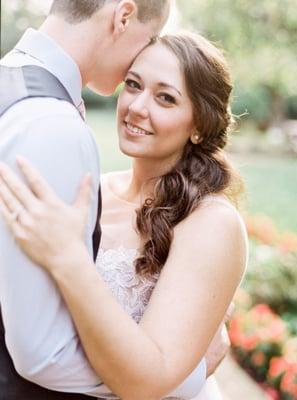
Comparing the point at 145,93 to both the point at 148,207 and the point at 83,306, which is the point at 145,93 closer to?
the point at 148,207

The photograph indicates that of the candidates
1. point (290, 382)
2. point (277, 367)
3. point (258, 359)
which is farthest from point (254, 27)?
point (290, 382)

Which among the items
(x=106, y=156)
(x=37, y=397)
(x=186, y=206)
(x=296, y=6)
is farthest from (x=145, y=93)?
(x=106, y=156)

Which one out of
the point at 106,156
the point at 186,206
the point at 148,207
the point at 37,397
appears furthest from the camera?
the point at 106,156

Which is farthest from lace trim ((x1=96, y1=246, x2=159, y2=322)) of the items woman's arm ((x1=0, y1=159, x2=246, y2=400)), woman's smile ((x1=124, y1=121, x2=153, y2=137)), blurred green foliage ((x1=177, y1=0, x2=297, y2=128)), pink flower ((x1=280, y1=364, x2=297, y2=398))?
blurred green foliage ((x1=177, y1=0, x2=297, y2=128))

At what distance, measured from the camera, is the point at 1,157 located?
1.71 metres

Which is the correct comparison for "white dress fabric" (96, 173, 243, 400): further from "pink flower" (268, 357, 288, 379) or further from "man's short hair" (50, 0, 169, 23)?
"pink flower" (268, 357, 288, 379)

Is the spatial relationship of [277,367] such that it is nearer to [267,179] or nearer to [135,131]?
[135,131]

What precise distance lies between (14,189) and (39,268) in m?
0.19

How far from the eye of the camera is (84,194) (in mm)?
1714

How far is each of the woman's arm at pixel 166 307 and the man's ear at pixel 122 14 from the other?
24.2 inches

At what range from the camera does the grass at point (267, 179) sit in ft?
40.5

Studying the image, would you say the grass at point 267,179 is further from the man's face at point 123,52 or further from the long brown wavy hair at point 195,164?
the man's face at point 123,52

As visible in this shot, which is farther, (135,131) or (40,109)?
(135,131)

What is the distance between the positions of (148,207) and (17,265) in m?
1.03
